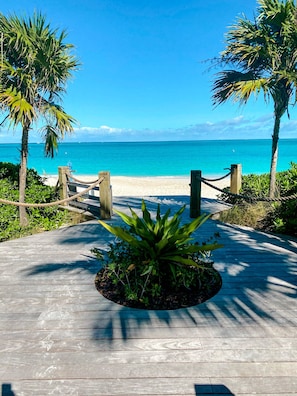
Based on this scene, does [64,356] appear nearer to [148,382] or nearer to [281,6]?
[148,382]

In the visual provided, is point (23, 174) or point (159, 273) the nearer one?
point (159, 273)

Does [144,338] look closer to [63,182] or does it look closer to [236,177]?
[63,182]

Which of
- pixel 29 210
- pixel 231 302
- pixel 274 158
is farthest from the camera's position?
pixel 274 158

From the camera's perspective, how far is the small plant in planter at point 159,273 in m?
2.55

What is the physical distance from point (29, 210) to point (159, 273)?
4.23 metres

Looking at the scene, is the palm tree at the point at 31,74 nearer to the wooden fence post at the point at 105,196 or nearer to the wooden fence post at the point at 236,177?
the wooden fence post at the point at 105,196

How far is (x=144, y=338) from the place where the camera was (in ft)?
6.75

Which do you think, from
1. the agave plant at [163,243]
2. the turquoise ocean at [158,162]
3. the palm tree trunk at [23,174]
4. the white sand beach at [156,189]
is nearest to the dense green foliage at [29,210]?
the palm tree trunk at [23,174]

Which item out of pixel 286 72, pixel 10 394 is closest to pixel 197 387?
pixel 10 394

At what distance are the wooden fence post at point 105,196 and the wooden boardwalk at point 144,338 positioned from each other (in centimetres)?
222

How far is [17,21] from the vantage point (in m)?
4.81

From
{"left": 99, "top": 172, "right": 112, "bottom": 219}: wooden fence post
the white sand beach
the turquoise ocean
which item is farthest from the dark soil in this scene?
the white sand beach

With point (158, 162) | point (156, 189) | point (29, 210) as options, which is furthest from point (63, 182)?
point (158, 162)

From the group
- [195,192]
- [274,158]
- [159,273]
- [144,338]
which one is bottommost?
[144,338]
